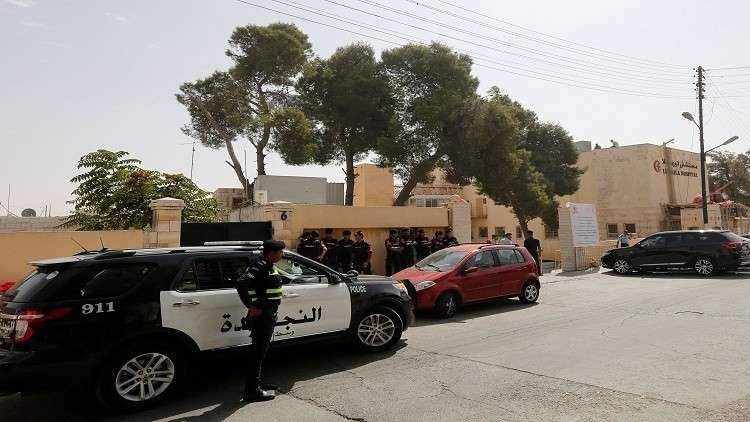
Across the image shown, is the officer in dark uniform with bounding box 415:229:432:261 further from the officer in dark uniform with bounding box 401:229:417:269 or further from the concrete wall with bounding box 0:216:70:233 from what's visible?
the concrete wall with bounding box 0:216:70:233

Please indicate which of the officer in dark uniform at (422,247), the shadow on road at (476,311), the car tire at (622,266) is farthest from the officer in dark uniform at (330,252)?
the car tire at (622,266)

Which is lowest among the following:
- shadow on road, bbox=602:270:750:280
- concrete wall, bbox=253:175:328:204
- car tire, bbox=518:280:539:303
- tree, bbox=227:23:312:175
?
shadow on road, bbox=602:270:750:280

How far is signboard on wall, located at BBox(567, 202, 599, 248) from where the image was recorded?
64.5ft

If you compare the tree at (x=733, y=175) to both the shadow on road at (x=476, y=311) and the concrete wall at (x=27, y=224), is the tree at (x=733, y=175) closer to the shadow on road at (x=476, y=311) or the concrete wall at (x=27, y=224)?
the shadow on road at (x=476, y=311)

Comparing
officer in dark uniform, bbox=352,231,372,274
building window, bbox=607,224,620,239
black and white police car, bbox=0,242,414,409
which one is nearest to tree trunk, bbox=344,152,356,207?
officer in dark uniform, bbox=352,231,372,274

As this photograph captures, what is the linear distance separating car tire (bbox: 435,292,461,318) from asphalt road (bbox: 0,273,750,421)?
574 mm

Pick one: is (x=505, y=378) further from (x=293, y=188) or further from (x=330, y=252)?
(x=293, y=188)

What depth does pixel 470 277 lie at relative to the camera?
32.6 feet

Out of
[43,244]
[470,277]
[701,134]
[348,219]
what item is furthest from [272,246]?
[701,134]

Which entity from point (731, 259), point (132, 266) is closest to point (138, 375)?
point (132, 266)

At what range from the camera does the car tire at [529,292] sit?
10867 millimetres

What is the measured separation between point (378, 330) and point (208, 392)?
2390 mm

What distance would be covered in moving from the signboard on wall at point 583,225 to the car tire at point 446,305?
11.9m

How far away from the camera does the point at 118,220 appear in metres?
13.9
